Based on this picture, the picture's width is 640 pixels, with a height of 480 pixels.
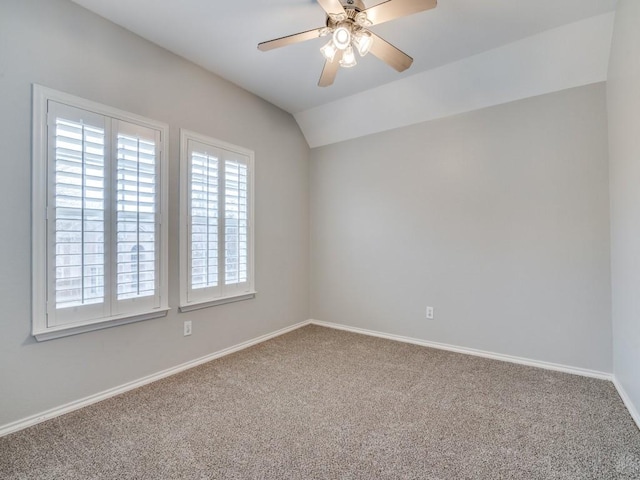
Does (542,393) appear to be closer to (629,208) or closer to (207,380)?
(629,208)

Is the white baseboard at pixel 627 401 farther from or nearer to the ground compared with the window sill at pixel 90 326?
nearer to the ground

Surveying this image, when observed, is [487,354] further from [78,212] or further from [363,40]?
[78,212]

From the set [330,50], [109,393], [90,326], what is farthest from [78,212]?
[330,50]

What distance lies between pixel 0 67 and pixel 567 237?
4.23m

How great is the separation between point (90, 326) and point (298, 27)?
265 cm

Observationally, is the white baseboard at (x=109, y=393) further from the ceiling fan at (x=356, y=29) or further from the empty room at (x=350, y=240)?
the ceiling fan at (x=356, y=29)

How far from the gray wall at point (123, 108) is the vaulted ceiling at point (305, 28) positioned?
0.22 meters

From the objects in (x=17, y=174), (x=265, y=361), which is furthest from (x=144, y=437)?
(x=17, y=174)

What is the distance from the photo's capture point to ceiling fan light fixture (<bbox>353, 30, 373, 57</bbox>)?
1881 millimetres

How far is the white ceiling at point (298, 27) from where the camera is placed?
6.99ft

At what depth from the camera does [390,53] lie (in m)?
2.02

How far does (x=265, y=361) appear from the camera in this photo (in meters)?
2.97

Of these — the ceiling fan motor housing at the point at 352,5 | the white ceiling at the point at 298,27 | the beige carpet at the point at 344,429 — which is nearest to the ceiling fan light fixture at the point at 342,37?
the ceiling fan motor housing at the point at 352,5

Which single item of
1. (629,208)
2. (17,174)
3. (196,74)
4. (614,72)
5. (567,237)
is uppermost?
(196,74)
